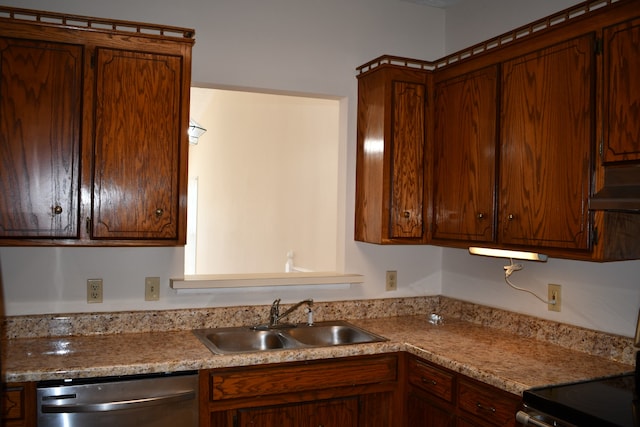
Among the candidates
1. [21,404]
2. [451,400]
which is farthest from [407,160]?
[21,404]

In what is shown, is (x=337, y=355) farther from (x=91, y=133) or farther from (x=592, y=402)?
(x=91, y=133)

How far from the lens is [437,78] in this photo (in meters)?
2.95

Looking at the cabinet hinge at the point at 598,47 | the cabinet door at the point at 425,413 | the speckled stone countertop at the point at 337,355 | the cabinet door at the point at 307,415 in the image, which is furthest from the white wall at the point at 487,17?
the cabinet door at the point at 307,415

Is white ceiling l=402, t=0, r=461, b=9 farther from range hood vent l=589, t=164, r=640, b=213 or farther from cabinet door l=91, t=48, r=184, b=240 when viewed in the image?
range hood vent l=589, t=164, r=640, b=213

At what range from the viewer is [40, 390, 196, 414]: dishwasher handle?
2.00 m

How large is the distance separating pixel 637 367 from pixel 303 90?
2.10 m

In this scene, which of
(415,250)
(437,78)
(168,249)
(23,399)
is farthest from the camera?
(415,250)

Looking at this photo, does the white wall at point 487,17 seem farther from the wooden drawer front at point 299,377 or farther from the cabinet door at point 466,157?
the wooden drawer front at point 299,377

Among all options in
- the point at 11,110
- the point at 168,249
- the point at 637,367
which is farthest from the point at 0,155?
the point at 637,367

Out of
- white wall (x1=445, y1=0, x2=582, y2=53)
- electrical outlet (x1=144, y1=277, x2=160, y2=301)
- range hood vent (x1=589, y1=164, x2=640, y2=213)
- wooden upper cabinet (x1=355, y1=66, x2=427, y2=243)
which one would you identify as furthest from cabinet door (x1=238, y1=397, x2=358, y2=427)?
white wall (x1=445, y1=0, x2=582, y2=53)

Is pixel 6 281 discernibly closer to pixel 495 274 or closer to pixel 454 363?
pixel 454 363

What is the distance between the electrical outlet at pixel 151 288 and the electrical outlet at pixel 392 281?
1.34 m

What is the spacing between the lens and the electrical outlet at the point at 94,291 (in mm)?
2598

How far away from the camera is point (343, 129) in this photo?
3.21m
